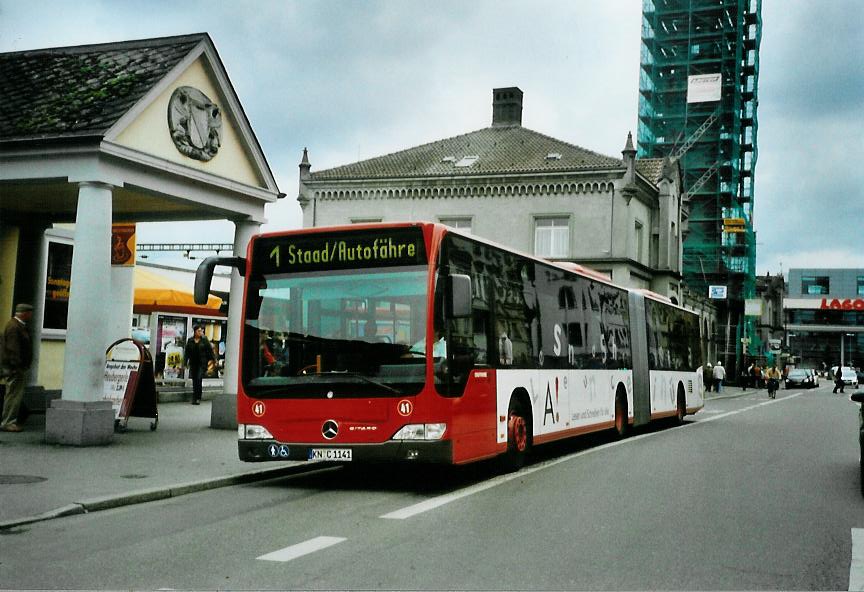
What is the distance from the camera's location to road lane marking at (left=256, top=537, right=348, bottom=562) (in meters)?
7.04

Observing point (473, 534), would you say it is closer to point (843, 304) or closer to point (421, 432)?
point (421, 432)

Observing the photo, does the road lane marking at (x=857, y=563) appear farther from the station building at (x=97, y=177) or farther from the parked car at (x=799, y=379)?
the parked car at (x=799, y=379)

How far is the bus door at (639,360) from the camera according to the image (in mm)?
20438

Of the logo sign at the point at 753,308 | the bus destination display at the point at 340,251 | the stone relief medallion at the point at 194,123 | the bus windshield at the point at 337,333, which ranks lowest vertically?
the bus windshield at the point at 337,333

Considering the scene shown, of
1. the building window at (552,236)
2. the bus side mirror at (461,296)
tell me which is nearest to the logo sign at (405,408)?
the bus side mirror at (461,296)

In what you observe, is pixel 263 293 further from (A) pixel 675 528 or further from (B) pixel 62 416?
(A) pixel 675 528

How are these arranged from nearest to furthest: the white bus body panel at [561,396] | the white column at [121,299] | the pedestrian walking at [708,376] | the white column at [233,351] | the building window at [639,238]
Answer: the white bus body panel at [561,396] < the white column at [233,351] < the white column at [121,299] < the building window at [639,238] < the pedestrian walking at [708,376]

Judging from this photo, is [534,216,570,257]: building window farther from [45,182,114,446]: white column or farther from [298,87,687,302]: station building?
[45,182,114,446]: white column

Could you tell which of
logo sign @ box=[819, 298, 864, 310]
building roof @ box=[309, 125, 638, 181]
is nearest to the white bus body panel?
building roof @ box=[309, 125, 638, 181]

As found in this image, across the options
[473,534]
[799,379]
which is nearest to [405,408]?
[473,534]

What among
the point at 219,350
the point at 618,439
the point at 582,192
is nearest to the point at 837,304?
the point at 582,192

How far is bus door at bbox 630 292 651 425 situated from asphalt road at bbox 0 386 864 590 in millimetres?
7081

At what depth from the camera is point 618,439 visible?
19203mm

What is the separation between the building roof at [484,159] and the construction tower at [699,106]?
2038 centimetres
